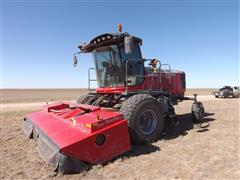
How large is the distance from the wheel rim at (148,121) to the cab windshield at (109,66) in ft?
4.82

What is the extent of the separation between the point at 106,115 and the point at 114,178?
1.51 meters

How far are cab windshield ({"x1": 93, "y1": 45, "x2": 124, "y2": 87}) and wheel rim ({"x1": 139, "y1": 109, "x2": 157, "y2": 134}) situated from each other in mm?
1468

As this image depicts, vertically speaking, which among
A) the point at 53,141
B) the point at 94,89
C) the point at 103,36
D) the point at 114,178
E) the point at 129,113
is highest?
the point at 103,36

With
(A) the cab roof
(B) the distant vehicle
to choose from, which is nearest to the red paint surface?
(A) the cab roof

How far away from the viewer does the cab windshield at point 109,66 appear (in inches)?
286

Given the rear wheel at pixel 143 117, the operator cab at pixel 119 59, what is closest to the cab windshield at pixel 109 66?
the operator cab at pixel 119 59

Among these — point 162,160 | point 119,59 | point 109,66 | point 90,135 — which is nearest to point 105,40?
point 119,59

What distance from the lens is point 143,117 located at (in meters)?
6.18

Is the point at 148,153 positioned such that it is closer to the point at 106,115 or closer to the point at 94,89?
the point at 106,115

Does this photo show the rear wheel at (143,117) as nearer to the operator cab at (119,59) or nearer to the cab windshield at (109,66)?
the operator cab at (119,59)

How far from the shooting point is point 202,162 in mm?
4523

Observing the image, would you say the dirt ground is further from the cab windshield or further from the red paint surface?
the cab windshield

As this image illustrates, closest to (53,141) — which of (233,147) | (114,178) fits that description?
(114,178)

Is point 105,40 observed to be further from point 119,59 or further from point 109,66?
point 109,66
